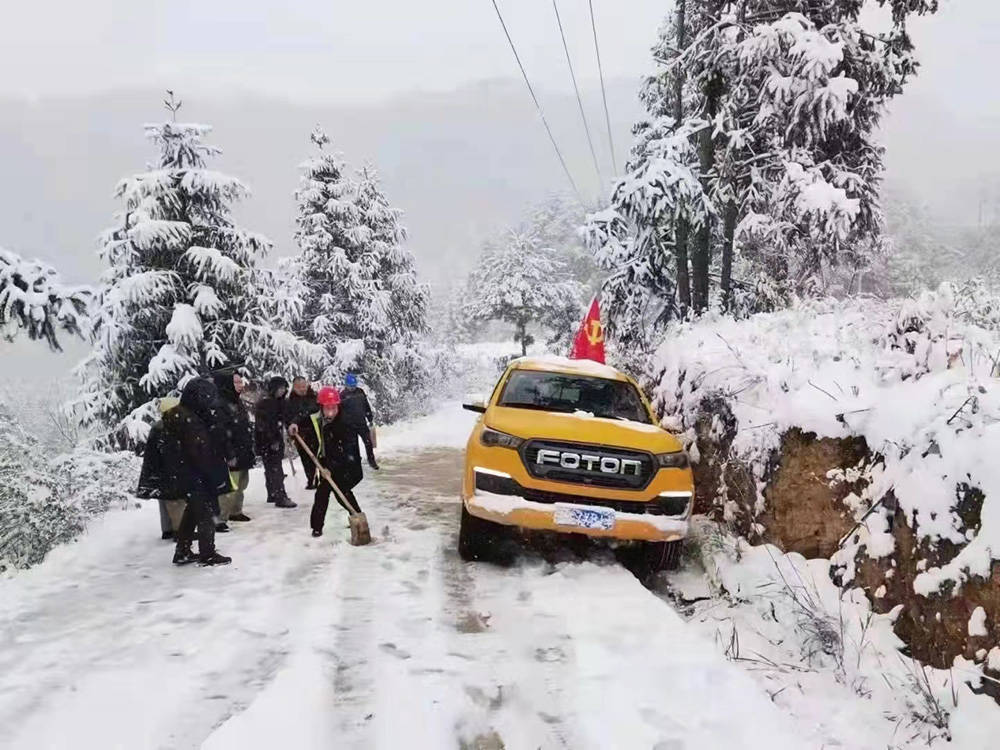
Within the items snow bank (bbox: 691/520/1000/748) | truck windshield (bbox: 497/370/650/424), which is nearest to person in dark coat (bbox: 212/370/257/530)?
truck windshield (bbox: 497/370/650/424)

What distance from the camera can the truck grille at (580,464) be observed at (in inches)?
233

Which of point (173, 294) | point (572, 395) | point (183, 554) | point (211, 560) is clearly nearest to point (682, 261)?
point (572, 395)

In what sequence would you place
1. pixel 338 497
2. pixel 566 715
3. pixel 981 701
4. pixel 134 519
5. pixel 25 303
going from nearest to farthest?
pixel 981 701, pixel 566 715, pixel 25 303, pixel 338 497, pixel 134 519

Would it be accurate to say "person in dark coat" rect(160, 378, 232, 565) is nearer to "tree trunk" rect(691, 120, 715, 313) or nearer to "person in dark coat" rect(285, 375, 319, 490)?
"person in dark coat" rect(285, 375, 319, 490)

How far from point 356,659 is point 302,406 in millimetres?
6189

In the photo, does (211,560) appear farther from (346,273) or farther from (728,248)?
(346,273)

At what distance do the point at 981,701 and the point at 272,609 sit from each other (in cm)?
440

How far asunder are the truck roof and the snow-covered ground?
2067 millimetres

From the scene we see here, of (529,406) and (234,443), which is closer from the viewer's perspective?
(529,406)

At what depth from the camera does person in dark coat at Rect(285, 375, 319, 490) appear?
964cm

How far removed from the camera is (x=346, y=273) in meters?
25.3

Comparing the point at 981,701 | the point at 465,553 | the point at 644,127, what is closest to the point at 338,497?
the point at 465,553

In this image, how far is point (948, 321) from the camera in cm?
506

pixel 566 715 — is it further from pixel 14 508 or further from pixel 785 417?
pixel 14 508
